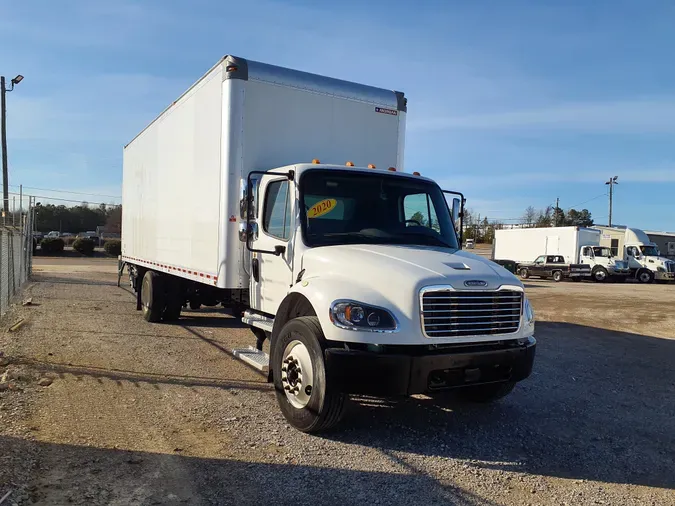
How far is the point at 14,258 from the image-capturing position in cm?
1448

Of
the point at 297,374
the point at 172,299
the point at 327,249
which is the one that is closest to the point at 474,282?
the point at 327,249

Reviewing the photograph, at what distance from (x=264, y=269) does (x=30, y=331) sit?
522cm

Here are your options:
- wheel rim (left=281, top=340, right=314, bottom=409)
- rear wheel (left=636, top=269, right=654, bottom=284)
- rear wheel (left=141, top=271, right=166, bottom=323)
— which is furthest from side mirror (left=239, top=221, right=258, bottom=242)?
rear wheel (left=636, top=269, right=654, bottom=284)

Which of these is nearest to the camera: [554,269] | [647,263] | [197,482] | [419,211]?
[197,482]

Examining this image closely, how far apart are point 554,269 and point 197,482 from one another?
32697 mm

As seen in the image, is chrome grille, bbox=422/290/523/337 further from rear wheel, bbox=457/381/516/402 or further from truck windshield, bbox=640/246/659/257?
truck windshield, bbox=640/246/659/257

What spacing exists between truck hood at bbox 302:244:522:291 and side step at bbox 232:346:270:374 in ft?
4.26

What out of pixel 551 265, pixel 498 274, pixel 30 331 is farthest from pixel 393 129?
pixel 551 265

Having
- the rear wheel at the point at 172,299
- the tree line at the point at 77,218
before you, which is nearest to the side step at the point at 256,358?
the rear wheel at the point at 172,299

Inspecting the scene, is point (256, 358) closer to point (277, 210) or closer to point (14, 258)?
point (277, 210)

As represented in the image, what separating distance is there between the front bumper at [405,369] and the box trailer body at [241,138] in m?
2.75

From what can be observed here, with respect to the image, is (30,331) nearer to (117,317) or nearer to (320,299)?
(117,317)

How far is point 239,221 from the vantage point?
6613 mm

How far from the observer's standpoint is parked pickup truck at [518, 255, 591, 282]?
32.1m
